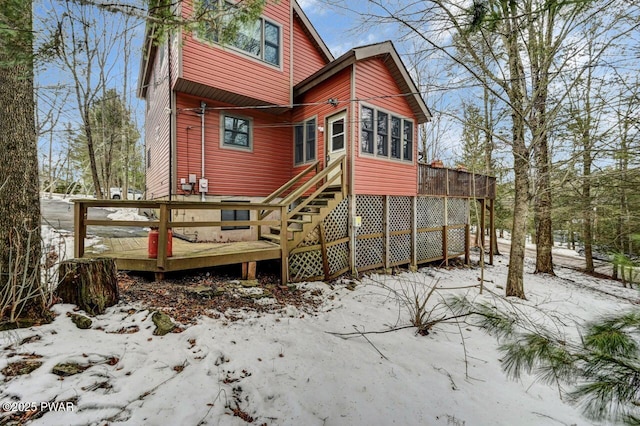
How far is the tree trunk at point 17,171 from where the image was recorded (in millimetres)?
2662

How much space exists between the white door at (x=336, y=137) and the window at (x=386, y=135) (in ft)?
1.78

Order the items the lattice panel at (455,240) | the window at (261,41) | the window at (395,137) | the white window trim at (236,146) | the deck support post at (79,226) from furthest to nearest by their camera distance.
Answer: the lattice panel at (455,240) < the window at (395,137) < the white window trim at (236,146) < the window at (261,41) < the deck support post at (79,226)

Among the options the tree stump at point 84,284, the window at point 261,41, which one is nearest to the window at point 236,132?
the window at point 261,41

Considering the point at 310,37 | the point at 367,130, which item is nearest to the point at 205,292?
the point at 367,130

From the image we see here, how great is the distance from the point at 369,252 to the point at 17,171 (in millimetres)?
7140

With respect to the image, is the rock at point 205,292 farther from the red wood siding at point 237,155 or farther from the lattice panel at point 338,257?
the red wood siding at point 237,155

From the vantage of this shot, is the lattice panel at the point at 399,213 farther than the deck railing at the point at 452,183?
No

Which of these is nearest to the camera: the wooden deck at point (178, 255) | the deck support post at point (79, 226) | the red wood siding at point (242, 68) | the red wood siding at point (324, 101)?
the deck support post at point (79, 226)

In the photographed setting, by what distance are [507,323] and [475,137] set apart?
1889cm

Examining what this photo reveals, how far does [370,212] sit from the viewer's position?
26.0 ft

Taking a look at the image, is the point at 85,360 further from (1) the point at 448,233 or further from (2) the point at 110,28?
(2) the point at 110,28

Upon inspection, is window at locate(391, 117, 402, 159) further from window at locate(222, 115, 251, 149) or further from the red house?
window at locate(222, 115, 251, 149)

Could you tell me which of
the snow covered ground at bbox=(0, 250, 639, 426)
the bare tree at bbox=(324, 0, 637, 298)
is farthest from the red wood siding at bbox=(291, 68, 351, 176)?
the snow covered ground at bbox=(0, 250, 639, 426)

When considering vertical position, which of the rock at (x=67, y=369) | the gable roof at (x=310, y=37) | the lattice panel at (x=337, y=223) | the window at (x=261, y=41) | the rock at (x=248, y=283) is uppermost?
the gable roof at (x=310, y=37)
